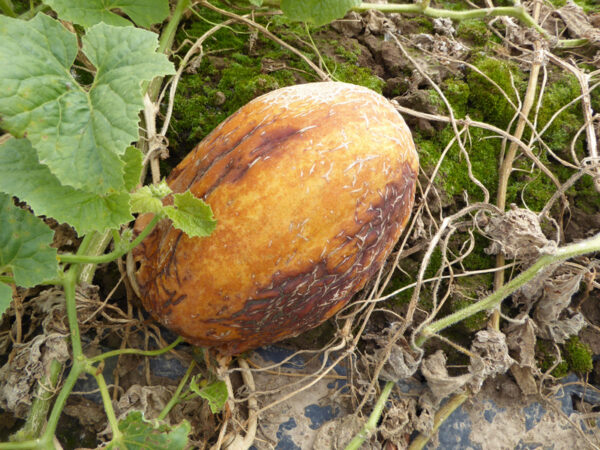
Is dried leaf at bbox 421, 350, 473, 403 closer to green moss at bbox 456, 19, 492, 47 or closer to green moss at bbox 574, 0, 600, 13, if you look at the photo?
green moss at bbox 456, 19, 492, 47

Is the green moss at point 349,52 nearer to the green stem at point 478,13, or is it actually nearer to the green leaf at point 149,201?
the green stem at point 478,13

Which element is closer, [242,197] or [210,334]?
[242,197]

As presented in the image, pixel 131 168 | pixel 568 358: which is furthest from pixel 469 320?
pixel 131 168

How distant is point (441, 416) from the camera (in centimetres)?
184

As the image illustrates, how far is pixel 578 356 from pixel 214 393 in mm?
1393

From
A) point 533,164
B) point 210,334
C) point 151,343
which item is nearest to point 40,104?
point 210,334

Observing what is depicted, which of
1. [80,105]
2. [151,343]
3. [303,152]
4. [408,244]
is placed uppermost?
[80,105]

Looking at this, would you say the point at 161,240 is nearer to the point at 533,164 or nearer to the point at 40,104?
the point at 40,104

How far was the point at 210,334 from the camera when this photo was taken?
1579 millimetres

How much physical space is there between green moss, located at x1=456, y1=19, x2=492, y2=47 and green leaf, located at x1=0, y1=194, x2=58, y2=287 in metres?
2.08

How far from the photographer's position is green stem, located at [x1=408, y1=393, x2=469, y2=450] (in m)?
1.82

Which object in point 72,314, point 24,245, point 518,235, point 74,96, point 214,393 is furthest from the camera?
point 518,235

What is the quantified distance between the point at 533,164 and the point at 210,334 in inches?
58.3

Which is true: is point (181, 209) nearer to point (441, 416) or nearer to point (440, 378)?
point (440, 378)
